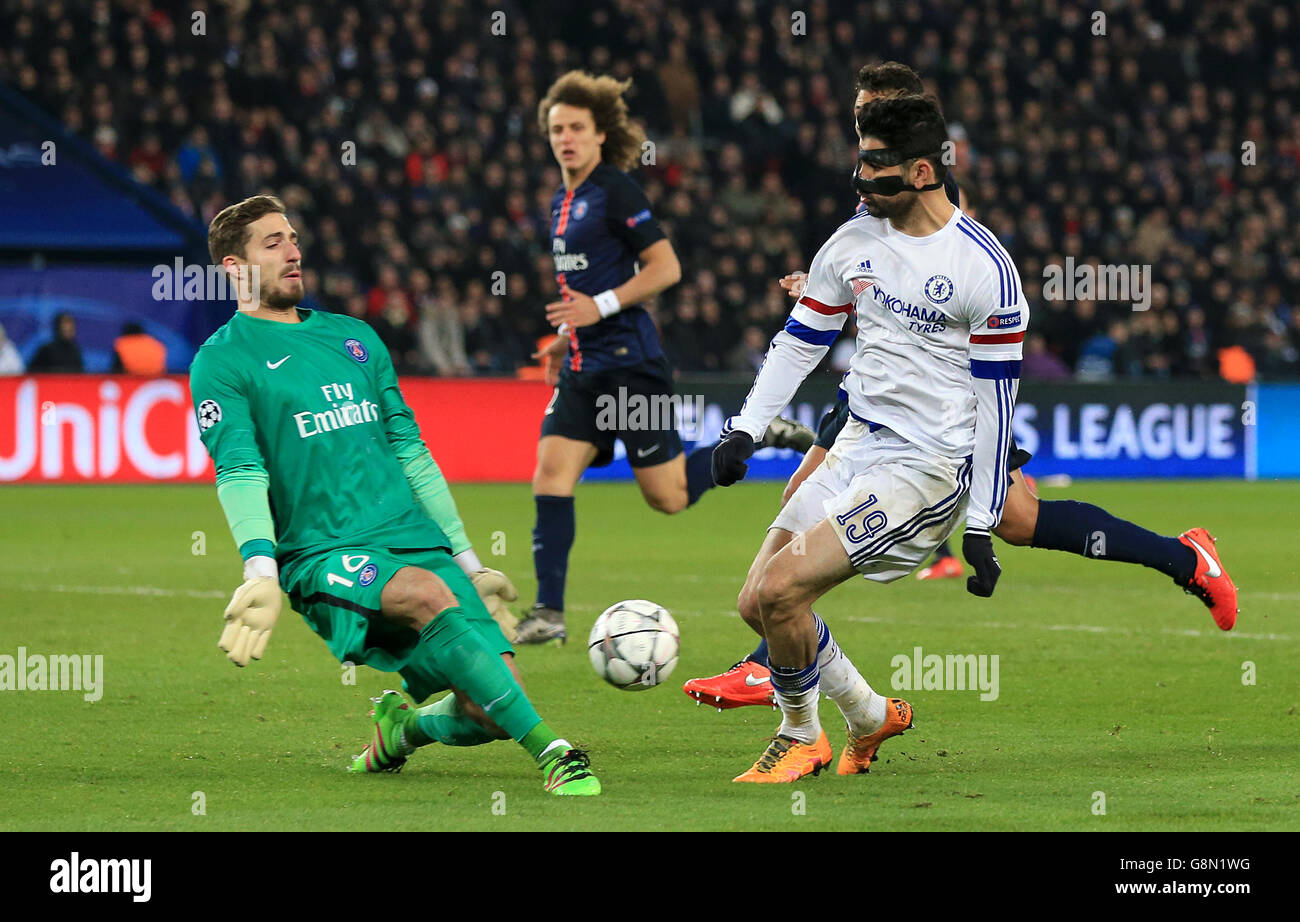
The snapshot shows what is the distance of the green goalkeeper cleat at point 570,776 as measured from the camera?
5719 mm

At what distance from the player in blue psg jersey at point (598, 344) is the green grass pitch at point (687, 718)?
2.11ft

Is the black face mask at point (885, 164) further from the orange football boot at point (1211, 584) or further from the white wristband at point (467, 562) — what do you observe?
the orange football boot at point (1211, 584)

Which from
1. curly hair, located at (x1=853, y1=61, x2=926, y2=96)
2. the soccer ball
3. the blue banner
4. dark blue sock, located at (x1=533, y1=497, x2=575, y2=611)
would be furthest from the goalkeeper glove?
the blue banner

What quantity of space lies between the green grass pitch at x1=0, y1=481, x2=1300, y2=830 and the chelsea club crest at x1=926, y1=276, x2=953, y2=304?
1.44 m

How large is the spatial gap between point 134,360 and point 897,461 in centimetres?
1445

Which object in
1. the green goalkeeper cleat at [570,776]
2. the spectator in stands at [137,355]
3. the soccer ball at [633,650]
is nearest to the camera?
the green goalkeeper cleat at [570,776]

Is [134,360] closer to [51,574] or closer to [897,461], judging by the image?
[51,574]

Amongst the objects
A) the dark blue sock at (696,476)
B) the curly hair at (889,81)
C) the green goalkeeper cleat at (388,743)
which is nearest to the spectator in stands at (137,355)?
the dark blue sock at (696,476)

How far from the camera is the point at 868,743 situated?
6336 mm

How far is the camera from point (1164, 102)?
27.4m

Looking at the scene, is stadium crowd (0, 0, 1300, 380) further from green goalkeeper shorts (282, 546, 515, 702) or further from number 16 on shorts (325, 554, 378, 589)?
number 16 on shorts (325, 554, 378, 589)

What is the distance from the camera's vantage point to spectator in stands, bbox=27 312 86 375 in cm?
1928

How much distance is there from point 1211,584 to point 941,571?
5.36m

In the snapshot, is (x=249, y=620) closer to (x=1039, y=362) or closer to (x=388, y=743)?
(x=388, y=743)
